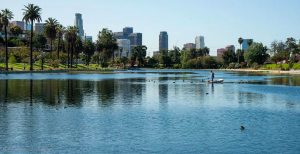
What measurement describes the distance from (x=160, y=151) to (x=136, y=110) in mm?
19429

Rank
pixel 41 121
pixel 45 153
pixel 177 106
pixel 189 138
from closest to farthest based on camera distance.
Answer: pixel 45 153
pixel 189 138
pixel 41 121
pixel 177 106

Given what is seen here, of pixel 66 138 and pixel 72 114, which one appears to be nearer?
pixel 66 138

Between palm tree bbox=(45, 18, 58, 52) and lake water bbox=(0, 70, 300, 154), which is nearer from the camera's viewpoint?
lake water bbox=(0, 70, 300, 154)

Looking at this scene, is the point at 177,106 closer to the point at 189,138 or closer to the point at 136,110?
the point at 136,110

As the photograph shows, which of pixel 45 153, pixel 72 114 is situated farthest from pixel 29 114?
pixel 45 153

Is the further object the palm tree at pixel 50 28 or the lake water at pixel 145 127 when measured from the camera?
the palm tree at pixel 50 28

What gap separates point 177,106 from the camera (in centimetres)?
5206

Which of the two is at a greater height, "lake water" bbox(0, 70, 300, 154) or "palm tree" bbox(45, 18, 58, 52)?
"palm tree" bbox(45, 18, 58, 52)

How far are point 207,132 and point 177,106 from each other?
17.8 m

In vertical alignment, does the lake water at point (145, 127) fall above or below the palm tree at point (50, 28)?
below

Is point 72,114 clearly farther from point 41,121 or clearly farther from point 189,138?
point 189,138

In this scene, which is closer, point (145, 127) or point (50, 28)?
point (145, 127)

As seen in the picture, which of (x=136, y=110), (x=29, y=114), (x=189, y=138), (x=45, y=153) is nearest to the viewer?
(x=45, y=153)

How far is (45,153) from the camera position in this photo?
1064 inches
